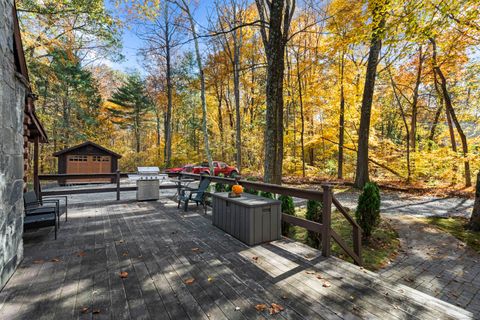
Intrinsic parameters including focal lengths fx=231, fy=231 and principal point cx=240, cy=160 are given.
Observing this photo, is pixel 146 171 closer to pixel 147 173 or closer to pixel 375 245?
pixel 147 173

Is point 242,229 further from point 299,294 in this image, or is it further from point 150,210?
point 150,210

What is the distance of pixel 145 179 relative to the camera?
6535 millimetres

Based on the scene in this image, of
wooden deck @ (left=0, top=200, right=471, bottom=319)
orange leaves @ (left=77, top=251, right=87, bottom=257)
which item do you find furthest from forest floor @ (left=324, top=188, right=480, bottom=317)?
orange leaves @ (left=77, top=251, right=87, bottom=257)

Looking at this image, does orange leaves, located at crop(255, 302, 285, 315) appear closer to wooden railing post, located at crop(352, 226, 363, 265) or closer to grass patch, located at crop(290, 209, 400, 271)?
wooden railing post, located at crop(352, 226, 363, 265)

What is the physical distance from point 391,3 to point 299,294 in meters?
6.30

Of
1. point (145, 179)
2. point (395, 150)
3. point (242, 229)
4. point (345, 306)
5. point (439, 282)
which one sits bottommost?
point (439, 282)

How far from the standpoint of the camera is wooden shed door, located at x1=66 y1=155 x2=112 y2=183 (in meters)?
11.9

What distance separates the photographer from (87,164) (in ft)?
Answer: 40.4

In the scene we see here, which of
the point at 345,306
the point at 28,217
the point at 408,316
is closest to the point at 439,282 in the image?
the point at 408,316

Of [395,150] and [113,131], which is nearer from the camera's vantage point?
[395,150]

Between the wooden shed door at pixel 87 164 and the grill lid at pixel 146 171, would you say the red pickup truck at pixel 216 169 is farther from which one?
the grill lid at pixel 146 171

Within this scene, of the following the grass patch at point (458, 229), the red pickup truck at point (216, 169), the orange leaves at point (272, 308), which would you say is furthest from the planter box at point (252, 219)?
the red pickup truck at point (216, 169)

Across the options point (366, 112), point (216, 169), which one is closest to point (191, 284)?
point (366, 112)

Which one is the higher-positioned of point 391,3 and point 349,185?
point 391,3
